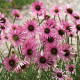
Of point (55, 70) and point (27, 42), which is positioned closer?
point (27, 42)

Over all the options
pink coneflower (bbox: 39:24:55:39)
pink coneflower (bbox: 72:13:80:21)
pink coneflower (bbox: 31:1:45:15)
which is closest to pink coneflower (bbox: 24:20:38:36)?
pink coneflower (bbox: 39:24:55:39)

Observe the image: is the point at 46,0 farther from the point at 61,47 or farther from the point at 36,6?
the point at 61,47

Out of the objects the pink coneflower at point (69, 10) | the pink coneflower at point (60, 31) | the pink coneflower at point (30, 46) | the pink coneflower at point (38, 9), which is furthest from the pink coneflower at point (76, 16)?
the pink coneflower at point (30, 46)

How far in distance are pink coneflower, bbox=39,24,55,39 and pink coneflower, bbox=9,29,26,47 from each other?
0.35 ft

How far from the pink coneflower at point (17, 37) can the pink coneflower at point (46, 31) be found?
0.11m

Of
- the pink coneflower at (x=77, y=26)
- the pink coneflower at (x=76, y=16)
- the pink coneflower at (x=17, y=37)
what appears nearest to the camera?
the pink coneflower at (x=17, y=37)

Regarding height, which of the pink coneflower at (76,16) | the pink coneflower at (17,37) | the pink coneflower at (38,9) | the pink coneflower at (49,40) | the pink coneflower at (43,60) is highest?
the pink coneflower at (38,9)

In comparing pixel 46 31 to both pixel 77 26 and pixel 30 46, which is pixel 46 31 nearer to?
pixel 30 46

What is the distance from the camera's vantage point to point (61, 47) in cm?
107

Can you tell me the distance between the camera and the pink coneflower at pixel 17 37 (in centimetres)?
99

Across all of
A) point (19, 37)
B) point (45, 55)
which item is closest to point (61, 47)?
point (45, 55)

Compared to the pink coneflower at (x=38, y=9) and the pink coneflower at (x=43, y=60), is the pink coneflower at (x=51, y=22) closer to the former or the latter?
the pink coneflower at (x=43, y=60)

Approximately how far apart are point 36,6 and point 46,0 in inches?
132

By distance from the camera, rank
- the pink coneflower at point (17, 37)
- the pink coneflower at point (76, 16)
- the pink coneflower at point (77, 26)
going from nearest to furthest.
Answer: the pink coneflower at point (17, 37) → the pink coneflower at point (77, 26) → the pink coneflower at point (76, 16)
